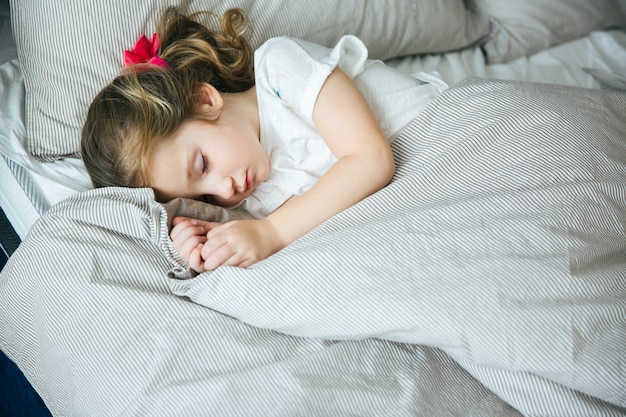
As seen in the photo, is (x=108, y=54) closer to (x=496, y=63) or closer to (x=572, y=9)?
(x=496, y=63)

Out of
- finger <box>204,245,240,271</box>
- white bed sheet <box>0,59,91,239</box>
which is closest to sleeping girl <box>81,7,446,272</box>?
finger <box>204,245,240,271</box>

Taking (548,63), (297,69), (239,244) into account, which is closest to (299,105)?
(297,69)

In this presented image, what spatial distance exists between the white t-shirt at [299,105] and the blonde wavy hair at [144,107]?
120 mm

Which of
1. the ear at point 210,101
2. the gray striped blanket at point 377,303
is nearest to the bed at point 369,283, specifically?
the gray striped blanket at point 377,303

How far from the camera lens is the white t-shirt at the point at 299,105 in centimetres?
106

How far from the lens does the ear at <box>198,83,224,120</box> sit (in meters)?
1.06

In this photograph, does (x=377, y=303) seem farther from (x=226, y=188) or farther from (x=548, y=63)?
(x=548, y=63)

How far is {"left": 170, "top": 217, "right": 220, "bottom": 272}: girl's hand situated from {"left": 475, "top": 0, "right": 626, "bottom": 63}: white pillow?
103 centimetres

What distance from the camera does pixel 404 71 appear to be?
5.01ft

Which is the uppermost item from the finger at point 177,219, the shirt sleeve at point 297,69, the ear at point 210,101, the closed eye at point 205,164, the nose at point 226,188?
the shirt sleeve at point 297,69

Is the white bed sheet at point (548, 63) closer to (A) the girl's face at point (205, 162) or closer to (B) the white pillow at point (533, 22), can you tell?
(B) the white pillow at point (533, 22)

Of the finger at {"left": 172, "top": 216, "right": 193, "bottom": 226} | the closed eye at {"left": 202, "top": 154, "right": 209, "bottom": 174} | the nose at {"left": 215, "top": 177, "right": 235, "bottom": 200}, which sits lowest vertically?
the finger at {"left": 172, "top": 216, "right": 193, "bottom": 226}

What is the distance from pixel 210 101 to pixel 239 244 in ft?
1.03

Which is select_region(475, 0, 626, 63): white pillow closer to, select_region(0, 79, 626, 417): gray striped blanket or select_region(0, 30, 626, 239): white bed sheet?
select_region(0, 30, 626, 239): white bed sheet
